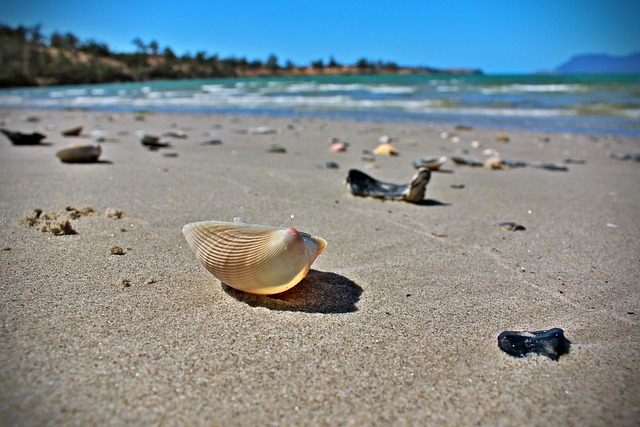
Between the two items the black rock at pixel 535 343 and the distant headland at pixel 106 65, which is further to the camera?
the distant headland at pixel 106 65

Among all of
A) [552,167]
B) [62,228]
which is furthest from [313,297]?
[552,167]

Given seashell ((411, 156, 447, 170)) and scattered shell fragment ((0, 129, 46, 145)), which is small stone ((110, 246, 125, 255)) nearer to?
seashell ((411, 156, 447, 170))

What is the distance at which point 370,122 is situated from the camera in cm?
1052

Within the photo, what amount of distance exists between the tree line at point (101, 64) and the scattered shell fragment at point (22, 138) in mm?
40779

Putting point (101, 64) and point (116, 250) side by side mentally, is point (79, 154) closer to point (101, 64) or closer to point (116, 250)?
point (116, 250)

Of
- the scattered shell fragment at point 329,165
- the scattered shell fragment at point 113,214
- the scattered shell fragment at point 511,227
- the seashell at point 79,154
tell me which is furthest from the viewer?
the scattered shell fragment at point 329,165

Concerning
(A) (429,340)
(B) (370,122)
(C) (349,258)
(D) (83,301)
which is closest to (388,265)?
(C) (349,258)

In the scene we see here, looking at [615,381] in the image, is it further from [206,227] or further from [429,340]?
[206,227]

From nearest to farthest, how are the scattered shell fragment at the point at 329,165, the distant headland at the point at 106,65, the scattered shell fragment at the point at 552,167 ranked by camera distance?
the scattered shell fragment at the point at 329,165 < the scattered shell fragment at the point at 552,167 < the distant headland at the point at 106,65

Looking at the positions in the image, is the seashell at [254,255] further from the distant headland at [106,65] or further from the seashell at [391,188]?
the distant headland at [106,65]

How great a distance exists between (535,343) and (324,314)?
0.72 meters

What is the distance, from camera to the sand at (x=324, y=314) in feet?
4.00

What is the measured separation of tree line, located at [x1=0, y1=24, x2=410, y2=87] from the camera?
143 feet

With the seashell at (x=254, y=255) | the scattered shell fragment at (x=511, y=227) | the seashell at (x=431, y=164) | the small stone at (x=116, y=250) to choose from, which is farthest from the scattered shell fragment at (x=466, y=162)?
the small stone at (x=116, y=250)
